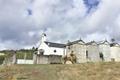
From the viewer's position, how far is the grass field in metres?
23.3

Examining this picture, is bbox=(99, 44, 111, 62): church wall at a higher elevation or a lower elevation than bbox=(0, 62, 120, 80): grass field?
higher

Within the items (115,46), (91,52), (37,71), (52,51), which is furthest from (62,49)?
(37,71)

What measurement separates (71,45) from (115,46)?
1189 centimetres

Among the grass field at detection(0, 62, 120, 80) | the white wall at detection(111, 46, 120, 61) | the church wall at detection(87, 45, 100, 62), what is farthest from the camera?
the white wall at detection(111, 46, 120, 61)

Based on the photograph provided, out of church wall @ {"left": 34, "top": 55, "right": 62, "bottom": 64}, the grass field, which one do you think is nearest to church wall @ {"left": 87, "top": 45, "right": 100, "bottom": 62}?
church wall @ {"left": 34, "top": 55, "right": 62, "bottom": 64}

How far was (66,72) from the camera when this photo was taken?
81.9ft

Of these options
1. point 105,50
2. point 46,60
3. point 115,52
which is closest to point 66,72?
point 46,60

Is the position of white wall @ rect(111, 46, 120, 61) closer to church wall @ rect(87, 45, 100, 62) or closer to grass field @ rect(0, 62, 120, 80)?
church wall @ rect(87, 45, 100, 62)

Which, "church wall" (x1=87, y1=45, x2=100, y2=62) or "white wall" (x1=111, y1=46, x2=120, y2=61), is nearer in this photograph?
"church wall" (x1=87, y1=45, x2=100, y2=62)

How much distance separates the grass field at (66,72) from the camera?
23.3m

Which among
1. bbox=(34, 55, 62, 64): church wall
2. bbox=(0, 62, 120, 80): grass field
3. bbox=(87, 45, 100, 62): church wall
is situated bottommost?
bbox=(0, 62, 120, 80): grass field

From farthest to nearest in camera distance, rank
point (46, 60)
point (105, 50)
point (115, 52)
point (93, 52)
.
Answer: point (115, 52), point (105, 50), point (93, 52), point (46, 60)

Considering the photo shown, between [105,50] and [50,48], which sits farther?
[50,48]

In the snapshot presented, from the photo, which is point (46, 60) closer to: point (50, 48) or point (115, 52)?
point (50, 48)
